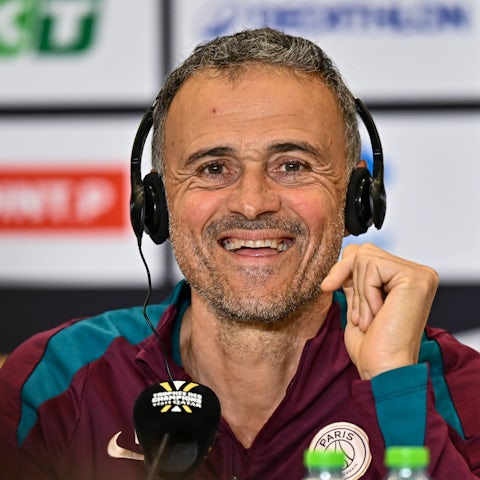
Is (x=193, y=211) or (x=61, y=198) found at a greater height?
(x=193, y=211)

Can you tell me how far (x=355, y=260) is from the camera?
5.35ft

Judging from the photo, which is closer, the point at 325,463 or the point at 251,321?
the point at 325,463

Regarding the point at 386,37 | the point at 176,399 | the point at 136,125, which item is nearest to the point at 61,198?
the point at 136,125

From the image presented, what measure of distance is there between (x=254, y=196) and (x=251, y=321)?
21cm

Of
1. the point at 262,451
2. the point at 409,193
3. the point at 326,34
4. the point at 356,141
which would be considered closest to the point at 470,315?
the point at 409,193

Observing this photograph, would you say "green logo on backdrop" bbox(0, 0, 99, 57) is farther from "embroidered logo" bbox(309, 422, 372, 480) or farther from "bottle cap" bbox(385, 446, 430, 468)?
"bottle cap" bbox(385, 446, 430, 468)

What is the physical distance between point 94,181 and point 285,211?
3.93 ft

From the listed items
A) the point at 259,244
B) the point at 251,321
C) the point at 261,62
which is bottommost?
the point at 251,321

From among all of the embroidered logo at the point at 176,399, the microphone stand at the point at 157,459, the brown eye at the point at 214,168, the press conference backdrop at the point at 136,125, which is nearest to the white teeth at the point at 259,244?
the brown eye at the point at 214,168

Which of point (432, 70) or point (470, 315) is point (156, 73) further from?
point (470, 315)

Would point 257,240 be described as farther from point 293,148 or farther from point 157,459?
point 157,459

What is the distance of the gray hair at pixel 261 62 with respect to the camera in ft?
6.12

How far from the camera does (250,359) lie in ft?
6.08

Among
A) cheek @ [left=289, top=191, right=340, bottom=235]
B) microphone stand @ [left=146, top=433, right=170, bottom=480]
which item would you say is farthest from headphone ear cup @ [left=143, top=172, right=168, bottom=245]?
microphone stand @ [left=146, top=433, right=170, bottom=480]
